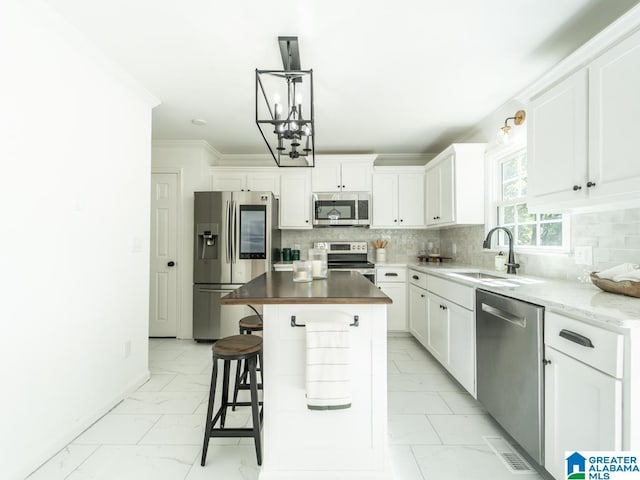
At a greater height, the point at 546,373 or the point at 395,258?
the point at 395,258

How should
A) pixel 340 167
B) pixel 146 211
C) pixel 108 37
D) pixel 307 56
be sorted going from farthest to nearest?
pixel 340 167, pixel 146 211, pixel 307 56, pixel 108 37

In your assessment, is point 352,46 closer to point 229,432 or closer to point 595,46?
point 595,46

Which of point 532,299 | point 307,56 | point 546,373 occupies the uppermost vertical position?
point 307,56

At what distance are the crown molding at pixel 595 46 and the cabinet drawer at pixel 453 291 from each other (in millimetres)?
1426

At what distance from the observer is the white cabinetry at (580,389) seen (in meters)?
1.13

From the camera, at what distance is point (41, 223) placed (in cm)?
167

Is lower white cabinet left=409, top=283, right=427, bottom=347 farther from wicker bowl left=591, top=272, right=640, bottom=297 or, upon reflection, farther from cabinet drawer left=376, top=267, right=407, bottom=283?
wicker bowl left=591, top=272, right=640, bottom=297

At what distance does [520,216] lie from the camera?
9.31 ft

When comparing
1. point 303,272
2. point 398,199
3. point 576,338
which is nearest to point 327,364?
point 303,272

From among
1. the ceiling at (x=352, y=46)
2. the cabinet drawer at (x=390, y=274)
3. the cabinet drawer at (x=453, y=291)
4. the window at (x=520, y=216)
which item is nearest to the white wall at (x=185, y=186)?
the ceiling at (x=352, y=46)

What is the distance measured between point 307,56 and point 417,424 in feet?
8.71

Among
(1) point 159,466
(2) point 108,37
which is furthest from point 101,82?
(1) point 159,466

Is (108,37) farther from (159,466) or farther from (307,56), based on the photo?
(159,466)

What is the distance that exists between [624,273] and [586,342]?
0.65m
